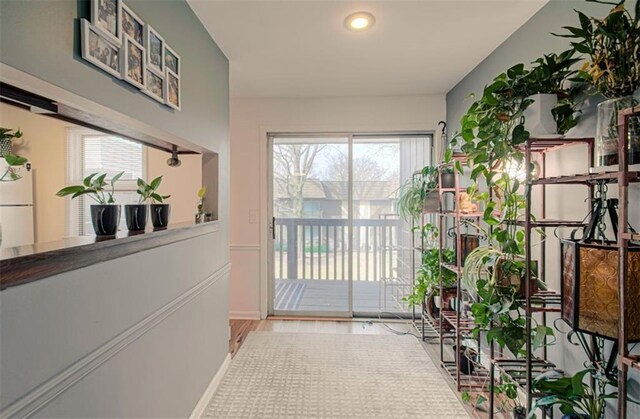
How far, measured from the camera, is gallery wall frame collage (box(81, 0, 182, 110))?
0.99 m

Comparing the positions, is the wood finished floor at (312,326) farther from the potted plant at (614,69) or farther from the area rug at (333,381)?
the potted plant at (614,69)

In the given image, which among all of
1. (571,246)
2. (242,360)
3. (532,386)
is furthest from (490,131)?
(242,360)

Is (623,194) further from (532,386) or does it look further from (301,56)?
(301,56)

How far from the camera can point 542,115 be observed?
143cm

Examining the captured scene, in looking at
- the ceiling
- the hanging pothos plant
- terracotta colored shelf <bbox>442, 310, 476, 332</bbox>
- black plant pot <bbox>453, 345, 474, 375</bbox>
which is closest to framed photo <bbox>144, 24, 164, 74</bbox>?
the ceiling

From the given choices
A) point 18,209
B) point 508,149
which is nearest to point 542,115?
point 508,149

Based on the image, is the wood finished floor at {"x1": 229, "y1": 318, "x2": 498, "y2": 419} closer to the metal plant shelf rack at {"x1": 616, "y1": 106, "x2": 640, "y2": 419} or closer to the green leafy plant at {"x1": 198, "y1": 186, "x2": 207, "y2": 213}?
the green leafy plant at {"x1": 198, "y1": 186, "x2": 207, "y2": 213}

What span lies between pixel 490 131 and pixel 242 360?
238 centimetres

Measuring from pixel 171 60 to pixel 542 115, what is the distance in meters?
1.81

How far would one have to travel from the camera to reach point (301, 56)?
2.38 meters

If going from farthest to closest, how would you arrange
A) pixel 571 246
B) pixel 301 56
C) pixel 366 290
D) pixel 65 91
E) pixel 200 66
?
pixel 366 290
pixel 301 56
pixel 200 66
pixel 571 246
pixel 65 91

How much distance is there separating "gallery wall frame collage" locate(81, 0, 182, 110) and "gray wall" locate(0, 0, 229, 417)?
1.4 inches

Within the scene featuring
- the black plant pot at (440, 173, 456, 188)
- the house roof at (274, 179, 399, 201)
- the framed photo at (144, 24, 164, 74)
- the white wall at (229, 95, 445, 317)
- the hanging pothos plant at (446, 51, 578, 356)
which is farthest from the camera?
the house roof at (274, 179, 399, 201)

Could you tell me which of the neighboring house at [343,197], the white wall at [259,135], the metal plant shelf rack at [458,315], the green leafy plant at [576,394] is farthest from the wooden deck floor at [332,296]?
the green leafy plant at [576,394]
